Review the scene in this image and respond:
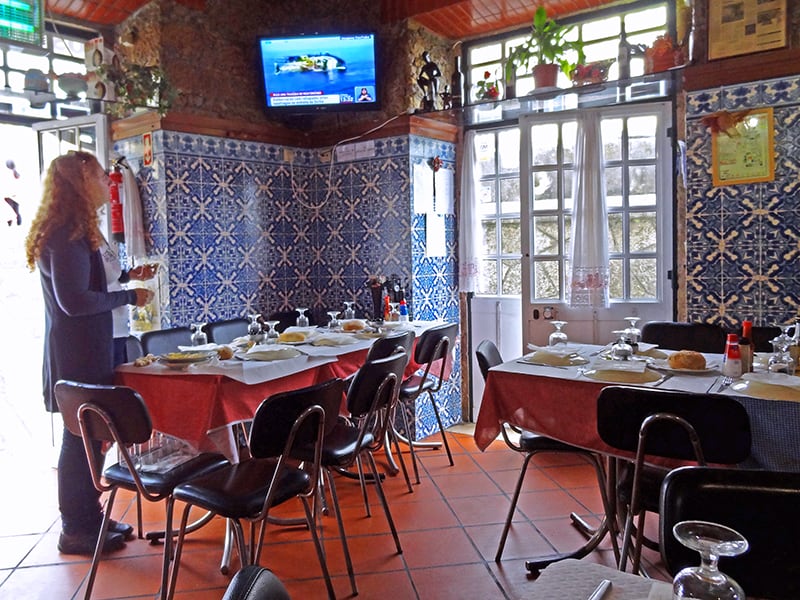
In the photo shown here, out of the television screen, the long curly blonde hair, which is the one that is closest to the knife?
the long curly blonde hair

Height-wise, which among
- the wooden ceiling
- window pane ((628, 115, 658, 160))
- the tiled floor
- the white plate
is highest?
the wooden ceiling

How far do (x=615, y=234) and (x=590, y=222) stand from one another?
0.70 feet

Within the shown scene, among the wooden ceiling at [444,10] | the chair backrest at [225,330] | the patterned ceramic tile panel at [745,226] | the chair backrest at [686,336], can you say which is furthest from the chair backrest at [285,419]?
the wooden ceiling at [444,10]

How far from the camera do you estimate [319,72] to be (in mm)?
4691

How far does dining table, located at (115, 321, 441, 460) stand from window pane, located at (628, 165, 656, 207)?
260cm

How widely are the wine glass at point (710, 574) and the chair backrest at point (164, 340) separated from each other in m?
3.02

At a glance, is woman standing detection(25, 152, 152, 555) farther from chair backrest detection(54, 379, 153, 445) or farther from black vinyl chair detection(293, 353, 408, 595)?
black vinyl chair detection(293, 353, 408, 595)

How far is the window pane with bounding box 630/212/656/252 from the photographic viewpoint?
4203 millimetres

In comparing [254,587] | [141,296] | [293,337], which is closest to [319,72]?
[293,337]

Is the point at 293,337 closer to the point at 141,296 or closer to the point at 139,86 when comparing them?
the point at 141,296

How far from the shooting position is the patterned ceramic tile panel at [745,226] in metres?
3.46

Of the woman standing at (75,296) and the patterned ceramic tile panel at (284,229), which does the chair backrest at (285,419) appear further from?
the patterned ceramic tile panel at (284,229)

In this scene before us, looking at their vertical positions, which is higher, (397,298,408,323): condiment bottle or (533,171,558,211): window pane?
(533,171,558,211): window pane

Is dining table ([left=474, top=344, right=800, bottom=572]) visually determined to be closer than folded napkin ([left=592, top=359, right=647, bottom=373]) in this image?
Yes
